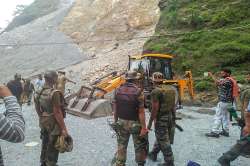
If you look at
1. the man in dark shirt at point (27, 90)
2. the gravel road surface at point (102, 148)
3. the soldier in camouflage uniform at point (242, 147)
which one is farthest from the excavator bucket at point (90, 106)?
the soldier in camouflage uniform at point (242, 147)

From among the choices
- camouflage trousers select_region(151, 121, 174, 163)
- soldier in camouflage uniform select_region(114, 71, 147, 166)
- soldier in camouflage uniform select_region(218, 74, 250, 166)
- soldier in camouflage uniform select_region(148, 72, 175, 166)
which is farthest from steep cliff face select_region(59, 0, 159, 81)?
soldier in camouflage uniform select_region(218, 74, 250, 166)

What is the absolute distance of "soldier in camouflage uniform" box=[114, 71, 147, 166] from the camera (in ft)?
20.1

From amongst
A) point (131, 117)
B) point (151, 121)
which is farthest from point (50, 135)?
point (151, 121)

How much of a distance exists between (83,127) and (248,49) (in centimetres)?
1120

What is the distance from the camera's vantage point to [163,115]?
6684mm

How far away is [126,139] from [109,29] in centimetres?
3428

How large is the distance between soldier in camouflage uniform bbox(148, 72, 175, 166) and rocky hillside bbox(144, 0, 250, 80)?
12.2m

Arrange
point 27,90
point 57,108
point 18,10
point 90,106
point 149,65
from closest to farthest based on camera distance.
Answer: point 57,108, point 90,106, point 149,65, point 27,90, point 18,10

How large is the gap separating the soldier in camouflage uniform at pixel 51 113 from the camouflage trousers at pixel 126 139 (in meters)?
0.84

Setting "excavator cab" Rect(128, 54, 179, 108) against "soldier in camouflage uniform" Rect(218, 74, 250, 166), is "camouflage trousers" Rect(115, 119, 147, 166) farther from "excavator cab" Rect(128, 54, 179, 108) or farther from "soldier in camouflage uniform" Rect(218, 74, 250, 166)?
"excavator cab" Rect(128, 54, 179, 108)

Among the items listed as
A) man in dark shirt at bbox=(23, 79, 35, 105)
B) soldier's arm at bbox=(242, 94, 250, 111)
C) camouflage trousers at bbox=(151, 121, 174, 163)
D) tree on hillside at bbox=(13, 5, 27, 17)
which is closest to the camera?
camouflage trousers at bbox=(151, 121, 174, 163)

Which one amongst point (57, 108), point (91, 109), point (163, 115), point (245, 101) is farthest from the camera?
point (91, 109)

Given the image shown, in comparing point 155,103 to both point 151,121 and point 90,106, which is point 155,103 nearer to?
point 151,121

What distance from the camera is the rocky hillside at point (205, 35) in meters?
19.9
